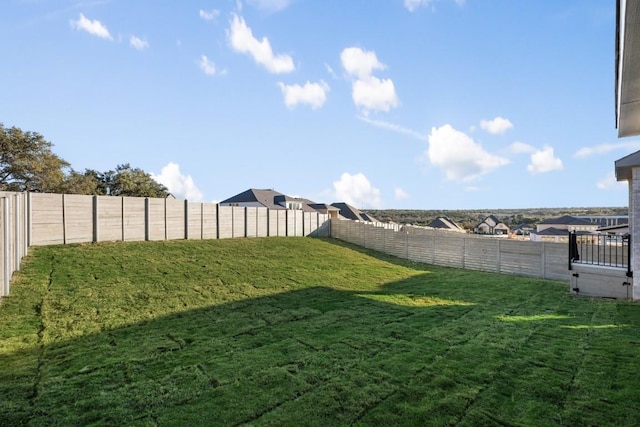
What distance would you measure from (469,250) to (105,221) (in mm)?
14462

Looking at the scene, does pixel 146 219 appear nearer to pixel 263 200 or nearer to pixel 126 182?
pixel 126 182

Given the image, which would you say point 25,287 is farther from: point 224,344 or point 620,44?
point 620,44

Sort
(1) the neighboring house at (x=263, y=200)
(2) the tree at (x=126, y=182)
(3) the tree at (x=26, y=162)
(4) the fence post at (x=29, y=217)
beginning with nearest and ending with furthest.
A: 1. (4) the fence post at (x=29, y=217)
2. (3) the tree at (x=26, y=162)
3. (2) the tree at (x=126, y=182)
4. (1) the neighboring house at (x=263, y=200)

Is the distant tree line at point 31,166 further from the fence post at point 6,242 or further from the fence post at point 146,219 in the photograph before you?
the fence post at point 6,242

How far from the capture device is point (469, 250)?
1570 centimetres

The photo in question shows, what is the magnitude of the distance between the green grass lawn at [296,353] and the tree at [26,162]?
657 inches

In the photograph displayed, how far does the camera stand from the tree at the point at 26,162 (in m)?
21.6

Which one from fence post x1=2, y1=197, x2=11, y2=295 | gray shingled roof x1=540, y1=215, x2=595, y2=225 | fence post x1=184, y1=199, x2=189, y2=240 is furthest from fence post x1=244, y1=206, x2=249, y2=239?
gray shingled roof x1=540, y1=215, x2=595, y2=225

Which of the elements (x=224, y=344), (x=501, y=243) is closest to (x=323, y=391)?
(x=224, y=344)

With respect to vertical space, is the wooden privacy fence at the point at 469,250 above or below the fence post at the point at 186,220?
below

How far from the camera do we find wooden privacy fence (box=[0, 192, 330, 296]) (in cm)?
754

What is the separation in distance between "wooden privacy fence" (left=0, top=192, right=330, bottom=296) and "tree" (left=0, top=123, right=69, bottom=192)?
1448 cm

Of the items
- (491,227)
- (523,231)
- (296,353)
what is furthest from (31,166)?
(491,227)

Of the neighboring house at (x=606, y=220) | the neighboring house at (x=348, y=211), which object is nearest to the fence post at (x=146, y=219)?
the neighboring house at (x=348, y=211)
